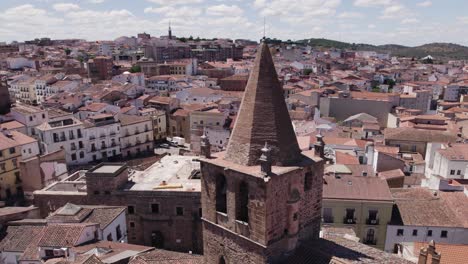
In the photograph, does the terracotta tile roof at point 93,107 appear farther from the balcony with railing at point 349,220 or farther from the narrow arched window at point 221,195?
the narrow arched window at point 221,195

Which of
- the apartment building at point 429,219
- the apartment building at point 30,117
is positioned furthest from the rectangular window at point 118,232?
the apartment building at point 30,117

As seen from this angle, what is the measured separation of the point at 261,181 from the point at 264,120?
2.57 metres

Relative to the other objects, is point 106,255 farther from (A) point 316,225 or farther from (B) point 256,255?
(A) point 316,225

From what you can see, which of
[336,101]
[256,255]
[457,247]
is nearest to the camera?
[256,255]

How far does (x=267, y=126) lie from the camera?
15.1 m

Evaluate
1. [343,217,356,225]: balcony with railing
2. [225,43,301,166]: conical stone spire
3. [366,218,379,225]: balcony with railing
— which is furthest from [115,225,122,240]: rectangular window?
[366,218,379,225]: balcony with railing

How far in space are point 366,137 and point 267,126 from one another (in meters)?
42.4

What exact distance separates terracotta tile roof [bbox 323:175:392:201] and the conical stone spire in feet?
52.3

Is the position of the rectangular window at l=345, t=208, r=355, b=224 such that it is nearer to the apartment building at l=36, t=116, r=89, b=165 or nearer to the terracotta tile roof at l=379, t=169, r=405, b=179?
the terracotta tile roof at l=379, t=169, r=405, b=179

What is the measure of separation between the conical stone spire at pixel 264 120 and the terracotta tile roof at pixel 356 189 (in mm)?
15937

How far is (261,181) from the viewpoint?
45.9 ft

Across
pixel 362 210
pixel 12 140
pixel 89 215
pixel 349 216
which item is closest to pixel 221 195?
pixel 89 215

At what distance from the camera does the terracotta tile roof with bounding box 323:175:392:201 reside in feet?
96.0

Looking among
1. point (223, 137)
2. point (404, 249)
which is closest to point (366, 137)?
point (223, 137)
